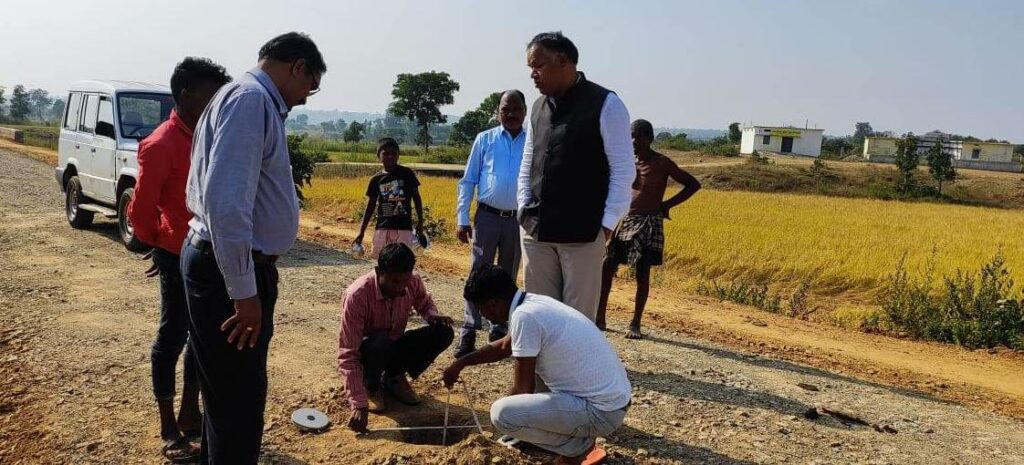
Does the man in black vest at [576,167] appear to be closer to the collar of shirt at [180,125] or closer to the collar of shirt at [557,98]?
the collar of shirt at [557,98]

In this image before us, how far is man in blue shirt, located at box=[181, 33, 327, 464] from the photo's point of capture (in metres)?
2.11

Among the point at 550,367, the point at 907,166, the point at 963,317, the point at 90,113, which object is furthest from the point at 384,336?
the point at 907,166

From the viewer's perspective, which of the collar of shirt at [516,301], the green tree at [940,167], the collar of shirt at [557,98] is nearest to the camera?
the collar of shirt at [516,301]

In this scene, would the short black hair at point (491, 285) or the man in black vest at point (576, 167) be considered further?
the man in black vest at point (576, 167)

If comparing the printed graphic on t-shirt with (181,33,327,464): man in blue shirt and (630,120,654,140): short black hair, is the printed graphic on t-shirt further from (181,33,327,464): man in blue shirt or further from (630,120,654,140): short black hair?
(181,33,327,464): man in blue shirt

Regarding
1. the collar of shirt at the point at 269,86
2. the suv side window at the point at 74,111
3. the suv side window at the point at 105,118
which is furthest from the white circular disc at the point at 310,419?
the suv side window at the point at 74,111

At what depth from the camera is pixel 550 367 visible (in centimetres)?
304

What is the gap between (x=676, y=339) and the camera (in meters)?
6.23

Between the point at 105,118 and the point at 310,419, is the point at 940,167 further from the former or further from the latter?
the point at 310,419

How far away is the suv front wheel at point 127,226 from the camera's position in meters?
8.11

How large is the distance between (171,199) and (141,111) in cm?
661

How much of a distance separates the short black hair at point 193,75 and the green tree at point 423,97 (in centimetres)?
5484

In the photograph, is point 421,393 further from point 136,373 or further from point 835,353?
point 835,353

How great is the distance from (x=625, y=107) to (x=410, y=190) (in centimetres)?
307
